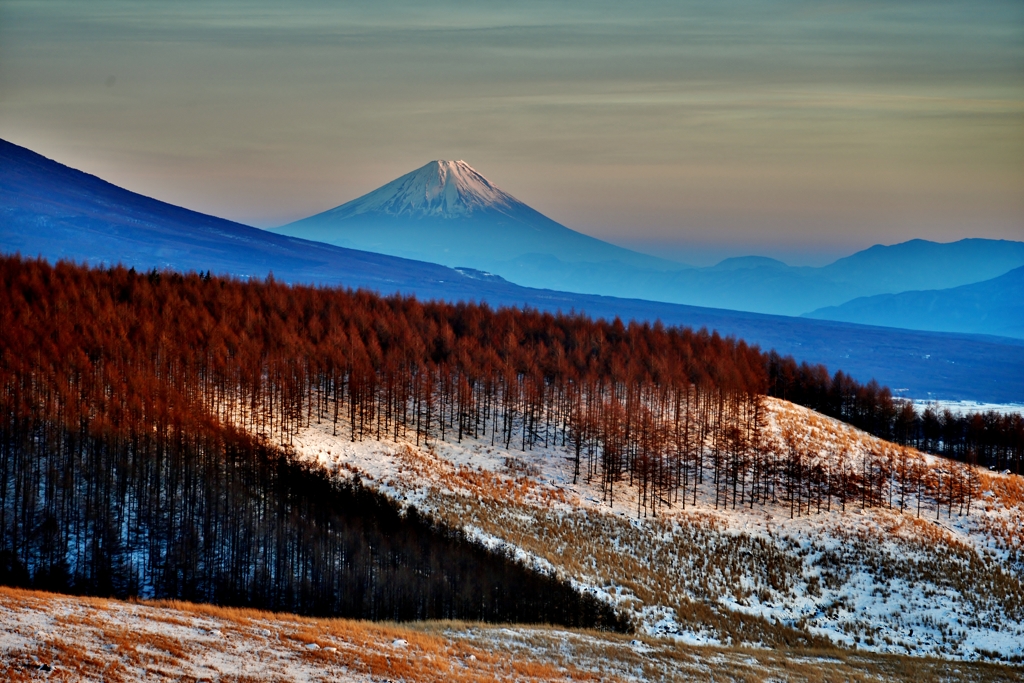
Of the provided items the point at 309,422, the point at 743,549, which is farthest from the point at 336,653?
the point at 309,422

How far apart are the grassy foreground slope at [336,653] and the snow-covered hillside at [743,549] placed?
5779 mm

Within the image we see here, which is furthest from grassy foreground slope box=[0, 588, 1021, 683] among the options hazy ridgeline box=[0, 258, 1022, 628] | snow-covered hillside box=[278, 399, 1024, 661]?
hazy ridgeline box=[0, 258, 1022, 628]

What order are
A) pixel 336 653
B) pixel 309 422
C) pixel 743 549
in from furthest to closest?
pixel 309 422, pixel 743 549, pixel 336 653

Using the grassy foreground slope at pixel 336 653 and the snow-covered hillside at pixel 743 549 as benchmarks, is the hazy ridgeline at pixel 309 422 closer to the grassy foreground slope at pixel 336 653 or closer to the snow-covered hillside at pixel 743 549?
the snow-covered hillside at pixel 743 549

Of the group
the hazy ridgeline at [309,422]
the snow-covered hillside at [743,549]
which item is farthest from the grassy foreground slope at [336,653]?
the hazy ridgeline at [309,422]

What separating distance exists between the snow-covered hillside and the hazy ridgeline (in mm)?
2207

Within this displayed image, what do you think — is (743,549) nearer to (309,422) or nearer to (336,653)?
(309,422)

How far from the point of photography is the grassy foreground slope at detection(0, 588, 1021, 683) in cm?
2491

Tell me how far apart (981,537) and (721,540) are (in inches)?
849

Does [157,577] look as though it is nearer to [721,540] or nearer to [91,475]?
[91,475]

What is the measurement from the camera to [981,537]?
6519cm

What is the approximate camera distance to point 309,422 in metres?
69.4

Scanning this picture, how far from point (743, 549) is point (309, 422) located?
35.7m

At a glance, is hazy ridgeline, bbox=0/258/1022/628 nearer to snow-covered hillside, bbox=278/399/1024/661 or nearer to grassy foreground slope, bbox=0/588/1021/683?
snow-covered hillside, bbox=278/399/1024/661
